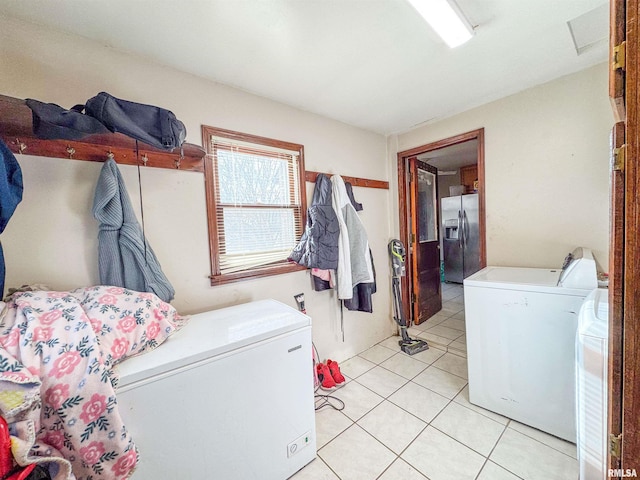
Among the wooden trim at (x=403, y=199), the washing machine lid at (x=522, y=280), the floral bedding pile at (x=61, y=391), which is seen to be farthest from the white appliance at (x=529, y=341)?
A: the floral bedding pile at (x=61, y=391)

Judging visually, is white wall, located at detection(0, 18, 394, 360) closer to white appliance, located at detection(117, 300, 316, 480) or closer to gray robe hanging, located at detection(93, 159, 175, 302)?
gray robe hanging, located at detection(93, 159, 175, 302)

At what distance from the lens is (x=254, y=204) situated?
1.85 metres

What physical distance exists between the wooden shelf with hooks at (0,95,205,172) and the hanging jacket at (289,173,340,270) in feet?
2.98

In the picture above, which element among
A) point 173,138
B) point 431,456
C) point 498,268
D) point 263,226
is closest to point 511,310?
point 498,268

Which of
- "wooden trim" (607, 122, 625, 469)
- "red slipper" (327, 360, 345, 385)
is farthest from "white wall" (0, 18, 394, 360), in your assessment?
"wooden trim" (607, 122, 625, 469)

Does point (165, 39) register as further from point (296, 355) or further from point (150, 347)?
point (296, 355)

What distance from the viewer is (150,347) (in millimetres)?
1050

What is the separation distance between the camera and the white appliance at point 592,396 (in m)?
0.87

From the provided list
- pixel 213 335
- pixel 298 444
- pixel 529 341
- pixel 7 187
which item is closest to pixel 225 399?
pixel 213 335

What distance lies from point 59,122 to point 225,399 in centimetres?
137

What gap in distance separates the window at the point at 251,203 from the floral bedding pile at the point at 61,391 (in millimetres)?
814

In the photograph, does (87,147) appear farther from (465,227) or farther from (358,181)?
(465,227)

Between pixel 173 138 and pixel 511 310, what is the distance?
2.24m

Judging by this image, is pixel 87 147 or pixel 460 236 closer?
pixel 87 147
